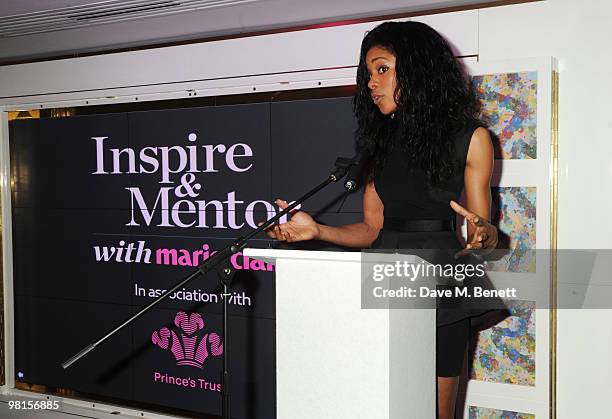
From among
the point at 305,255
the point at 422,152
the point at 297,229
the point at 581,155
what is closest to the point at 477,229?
the point at 305,255

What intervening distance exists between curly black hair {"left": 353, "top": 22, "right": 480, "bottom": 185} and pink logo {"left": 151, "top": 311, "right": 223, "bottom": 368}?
1675 millimetres

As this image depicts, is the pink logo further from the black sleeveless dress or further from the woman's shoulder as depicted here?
the woman's shoulder

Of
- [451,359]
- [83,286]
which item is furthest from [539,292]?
[83,286]

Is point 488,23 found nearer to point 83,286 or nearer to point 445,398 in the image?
point 445,398

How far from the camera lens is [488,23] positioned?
9.26 feet

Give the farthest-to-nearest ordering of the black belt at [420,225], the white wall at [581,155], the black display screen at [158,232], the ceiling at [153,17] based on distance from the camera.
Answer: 1. the black display screen at [158,232]
2. the ceiling at [153,17]
3. the white wall at [581,155]
4. the black belt at [420,225]

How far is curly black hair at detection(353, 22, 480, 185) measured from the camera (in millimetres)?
2145

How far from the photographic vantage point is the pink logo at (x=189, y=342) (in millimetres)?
3475

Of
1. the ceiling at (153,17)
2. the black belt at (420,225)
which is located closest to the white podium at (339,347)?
the black belt at (420,225)

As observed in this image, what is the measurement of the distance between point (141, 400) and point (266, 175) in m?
1.51

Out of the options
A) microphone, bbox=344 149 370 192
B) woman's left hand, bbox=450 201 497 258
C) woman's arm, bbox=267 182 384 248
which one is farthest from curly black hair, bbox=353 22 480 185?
woman's left hand, bbox=450 201 497 258

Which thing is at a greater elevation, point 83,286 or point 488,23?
point 488,23

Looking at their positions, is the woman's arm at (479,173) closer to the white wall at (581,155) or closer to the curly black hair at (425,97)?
the curly black hair at (425,97)

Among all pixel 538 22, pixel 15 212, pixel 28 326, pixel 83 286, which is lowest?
pixel 28 326
